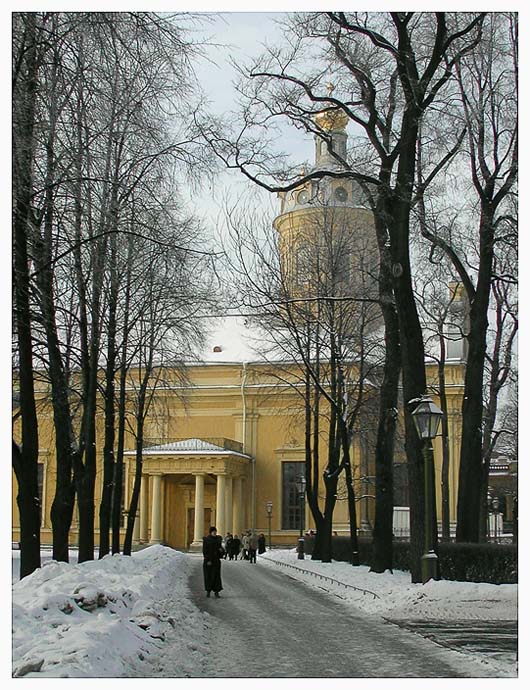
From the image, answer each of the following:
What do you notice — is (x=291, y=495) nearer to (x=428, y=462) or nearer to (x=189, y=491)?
(x=189, y=491)

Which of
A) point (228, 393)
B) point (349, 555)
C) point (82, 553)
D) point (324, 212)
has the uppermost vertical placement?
point (324, 212)

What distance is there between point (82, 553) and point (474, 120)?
11895mm

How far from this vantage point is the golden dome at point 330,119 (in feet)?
59.4

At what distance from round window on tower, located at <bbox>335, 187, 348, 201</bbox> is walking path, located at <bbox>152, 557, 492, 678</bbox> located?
39.9 ft

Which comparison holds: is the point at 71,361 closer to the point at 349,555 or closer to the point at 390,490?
the point at 390,490

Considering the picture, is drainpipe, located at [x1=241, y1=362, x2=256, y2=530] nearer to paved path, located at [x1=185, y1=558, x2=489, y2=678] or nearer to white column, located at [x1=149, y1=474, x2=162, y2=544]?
white column, located at [x1=149, y1=474, x2=162, y2=544]

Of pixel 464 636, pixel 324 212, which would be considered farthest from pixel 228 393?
pixel 464 636

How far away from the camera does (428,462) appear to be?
14.9m

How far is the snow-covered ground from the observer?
8266 mm

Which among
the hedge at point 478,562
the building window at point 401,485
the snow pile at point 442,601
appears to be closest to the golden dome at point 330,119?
the hedge at point 478,562

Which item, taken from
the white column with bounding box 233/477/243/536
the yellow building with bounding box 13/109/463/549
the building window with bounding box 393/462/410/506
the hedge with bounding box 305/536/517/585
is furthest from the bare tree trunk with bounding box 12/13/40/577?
the white column with bounding box 233/477/243/536

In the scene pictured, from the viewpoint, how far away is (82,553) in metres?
18.4

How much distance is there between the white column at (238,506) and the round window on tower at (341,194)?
25976mm

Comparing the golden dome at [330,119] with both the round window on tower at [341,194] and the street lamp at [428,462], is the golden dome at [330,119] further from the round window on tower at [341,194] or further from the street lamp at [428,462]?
the round window on tower at [341,194]
